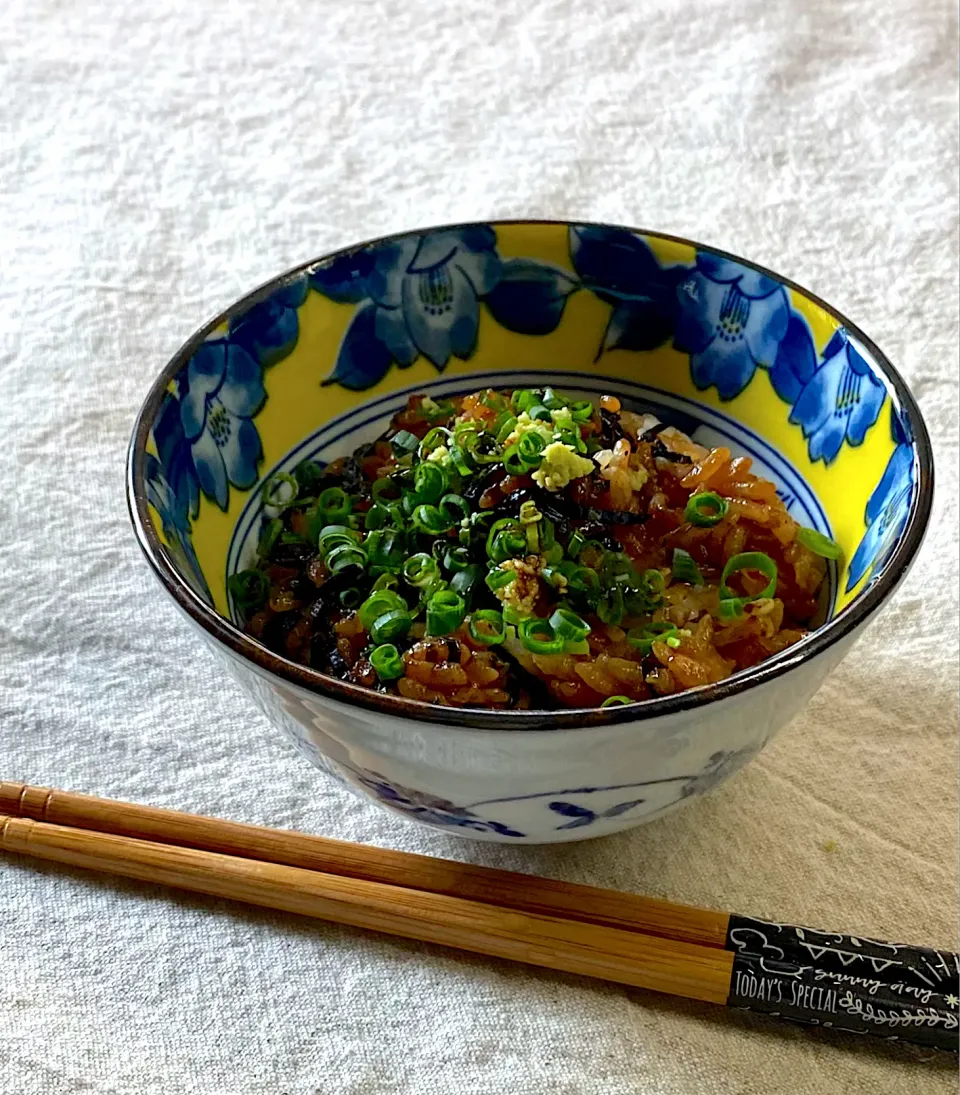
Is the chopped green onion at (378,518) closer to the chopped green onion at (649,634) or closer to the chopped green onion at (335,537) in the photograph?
the chopped green onion at (335,537)

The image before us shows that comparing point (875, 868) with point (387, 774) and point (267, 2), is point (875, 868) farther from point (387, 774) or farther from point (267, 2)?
point (267, 2)

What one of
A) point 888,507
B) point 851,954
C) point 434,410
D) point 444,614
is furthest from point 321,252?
point 851,954

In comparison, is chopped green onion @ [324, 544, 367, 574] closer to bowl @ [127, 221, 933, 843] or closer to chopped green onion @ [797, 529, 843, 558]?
bowl @ [127, 221, 933, 843]

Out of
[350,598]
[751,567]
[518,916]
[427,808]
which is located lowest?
[518,916]

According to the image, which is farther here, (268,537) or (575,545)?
(268,537)

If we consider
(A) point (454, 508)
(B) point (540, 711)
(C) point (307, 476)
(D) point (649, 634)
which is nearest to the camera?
(B) point (540, 711)

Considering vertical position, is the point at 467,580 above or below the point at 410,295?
below

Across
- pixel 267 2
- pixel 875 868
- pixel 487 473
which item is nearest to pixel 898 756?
pixel 875 868

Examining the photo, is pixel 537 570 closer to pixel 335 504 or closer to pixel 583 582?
pixel 583 582
